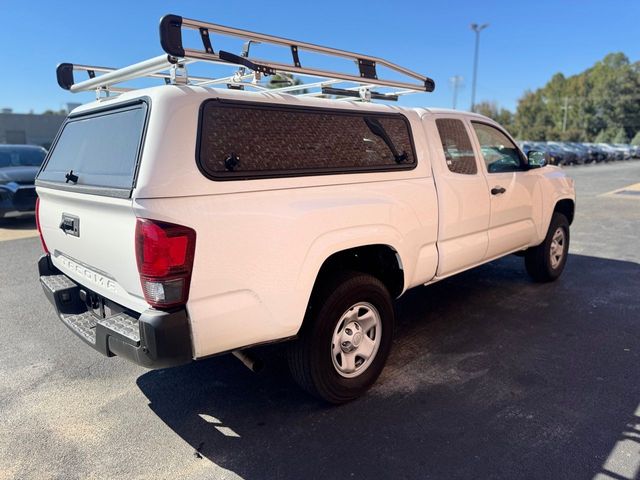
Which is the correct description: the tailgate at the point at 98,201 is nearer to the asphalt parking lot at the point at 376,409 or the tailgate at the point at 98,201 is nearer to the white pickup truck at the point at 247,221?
the white pickup truck at the point at 247,221

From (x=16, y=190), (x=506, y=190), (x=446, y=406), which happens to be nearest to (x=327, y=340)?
(x=446, y=406)

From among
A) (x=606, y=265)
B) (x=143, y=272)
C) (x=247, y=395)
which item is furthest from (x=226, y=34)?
(x=606, y=265)

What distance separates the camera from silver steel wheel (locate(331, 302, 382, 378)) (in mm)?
3166

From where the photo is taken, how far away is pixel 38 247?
7941 millimetres

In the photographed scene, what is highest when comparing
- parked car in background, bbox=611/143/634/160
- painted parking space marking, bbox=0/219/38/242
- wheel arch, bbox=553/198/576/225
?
parked car in background, bbox=611/143/634/160

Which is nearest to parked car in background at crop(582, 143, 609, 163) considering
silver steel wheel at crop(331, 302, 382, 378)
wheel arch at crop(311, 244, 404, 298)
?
wheel arch at crop(311, 244, 404, 298)

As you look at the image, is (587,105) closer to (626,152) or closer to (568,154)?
(626,152)

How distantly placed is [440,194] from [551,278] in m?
2.77

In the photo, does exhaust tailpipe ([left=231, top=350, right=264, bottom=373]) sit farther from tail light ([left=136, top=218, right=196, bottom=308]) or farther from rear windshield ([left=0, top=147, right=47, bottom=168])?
rear windshield ([left=0, top=147, right=47, bottom=168])

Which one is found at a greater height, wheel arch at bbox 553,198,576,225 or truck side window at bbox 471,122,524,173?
truck side window at bbox 471,122,524,173

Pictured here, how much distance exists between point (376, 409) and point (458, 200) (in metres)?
1.90

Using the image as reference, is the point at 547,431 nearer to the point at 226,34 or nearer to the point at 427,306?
the point at 427,306

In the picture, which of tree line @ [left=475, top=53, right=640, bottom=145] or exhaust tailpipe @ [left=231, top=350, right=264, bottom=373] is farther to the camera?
tree line @ [left=475, top=53, right=640, bottom=145]

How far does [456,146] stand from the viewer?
4.18 meters
